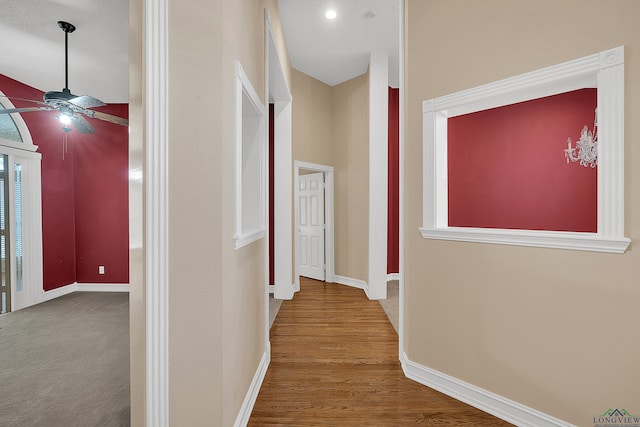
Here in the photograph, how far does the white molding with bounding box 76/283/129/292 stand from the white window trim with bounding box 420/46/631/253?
5101 millimetres

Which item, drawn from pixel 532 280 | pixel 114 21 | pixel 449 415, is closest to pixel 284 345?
pixel 449 415

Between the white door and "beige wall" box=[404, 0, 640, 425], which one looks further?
the white door

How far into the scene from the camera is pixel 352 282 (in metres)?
4.85

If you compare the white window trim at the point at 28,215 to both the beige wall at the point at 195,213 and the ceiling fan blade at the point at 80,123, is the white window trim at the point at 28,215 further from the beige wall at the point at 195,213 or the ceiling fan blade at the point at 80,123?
the beige wall at the point at 195,213

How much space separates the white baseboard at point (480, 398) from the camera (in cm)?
166

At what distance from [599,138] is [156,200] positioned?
218cm

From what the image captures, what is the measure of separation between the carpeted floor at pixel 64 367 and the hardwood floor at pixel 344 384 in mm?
1017

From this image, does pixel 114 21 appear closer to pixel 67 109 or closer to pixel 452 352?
pixel 67 109

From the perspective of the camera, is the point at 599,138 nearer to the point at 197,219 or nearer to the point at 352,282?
the point at 197,219

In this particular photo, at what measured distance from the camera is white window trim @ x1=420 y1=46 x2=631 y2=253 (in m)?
1.41

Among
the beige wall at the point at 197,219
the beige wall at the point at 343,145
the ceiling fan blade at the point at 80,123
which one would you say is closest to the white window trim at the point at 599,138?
the beige wall at the point at 197,219

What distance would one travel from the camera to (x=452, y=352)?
6.57ft

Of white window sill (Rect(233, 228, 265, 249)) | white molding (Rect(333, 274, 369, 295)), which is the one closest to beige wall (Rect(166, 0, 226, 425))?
white window sill (Rect(233, 228, 265, 249))

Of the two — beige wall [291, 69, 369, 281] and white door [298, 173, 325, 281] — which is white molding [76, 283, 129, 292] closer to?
white door [298, 173, 325, 281]
